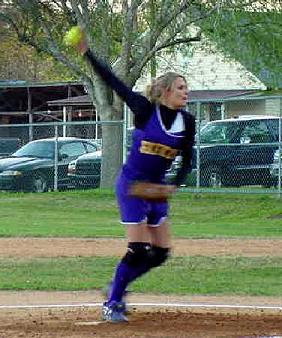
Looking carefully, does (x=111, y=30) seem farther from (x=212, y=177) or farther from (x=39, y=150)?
(x=212, y=177)

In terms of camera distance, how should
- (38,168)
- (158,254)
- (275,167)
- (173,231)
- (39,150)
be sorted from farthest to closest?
(39,150), (38,168), (275,167), (173,231), (158,254)

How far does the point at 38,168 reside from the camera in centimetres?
2881

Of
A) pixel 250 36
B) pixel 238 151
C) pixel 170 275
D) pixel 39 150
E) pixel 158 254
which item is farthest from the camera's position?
pixel 39 150

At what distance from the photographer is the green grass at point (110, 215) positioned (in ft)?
60.2

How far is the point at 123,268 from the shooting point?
8883mm

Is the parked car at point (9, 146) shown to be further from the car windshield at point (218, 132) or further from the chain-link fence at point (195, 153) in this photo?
the car windshield at point (218, 132)

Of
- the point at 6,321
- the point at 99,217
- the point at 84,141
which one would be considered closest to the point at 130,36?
the point at 84,141

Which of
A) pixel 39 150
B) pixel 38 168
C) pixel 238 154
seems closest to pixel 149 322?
pixel 238 154

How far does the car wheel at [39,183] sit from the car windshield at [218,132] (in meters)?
5.35

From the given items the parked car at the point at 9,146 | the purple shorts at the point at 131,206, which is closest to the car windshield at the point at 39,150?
the parked car at the point at 9,146

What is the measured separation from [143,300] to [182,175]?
8.24ft

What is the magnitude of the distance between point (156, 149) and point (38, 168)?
67.2 feet

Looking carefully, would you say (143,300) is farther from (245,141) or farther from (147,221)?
(245,141)

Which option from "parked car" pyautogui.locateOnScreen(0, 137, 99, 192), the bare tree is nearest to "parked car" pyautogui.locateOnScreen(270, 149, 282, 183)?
the bare tree
